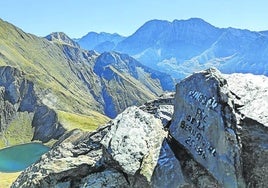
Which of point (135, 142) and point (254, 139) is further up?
point (254, 139)

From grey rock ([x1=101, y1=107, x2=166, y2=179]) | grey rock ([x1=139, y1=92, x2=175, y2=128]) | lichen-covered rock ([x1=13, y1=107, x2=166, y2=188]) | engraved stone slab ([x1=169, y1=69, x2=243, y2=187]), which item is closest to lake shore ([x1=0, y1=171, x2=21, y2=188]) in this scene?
grey rock ([x1=139, y1=92, x2=175, y2=128])

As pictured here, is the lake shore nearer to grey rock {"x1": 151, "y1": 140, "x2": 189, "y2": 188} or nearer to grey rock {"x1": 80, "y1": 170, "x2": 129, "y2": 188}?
grey rock {"x1": 80, "y1": 170, "x2": 129, "y2": 188}

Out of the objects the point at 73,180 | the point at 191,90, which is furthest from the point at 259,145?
the point at 73,180

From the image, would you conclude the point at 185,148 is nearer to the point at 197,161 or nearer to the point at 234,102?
the point at 197,161

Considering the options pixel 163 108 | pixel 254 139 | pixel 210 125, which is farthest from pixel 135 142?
pixel 254 139

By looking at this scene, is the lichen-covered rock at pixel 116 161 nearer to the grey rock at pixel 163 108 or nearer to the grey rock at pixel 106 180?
the grey rock at pixel 106 180

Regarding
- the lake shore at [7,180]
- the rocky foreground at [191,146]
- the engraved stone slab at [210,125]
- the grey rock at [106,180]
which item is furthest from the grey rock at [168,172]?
the lake shore at [7,180]

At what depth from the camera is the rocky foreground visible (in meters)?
19.9

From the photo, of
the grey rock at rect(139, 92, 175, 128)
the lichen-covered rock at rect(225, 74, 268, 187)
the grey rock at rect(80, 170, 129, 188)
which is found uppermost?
the grey rock at rect(139, 92, 175, 128)

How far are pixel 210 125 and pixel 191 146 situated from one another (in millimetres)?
1694

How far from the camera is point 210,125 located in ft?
67.6

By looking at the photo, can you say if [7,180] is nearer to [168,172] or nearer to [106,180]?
[106,180]

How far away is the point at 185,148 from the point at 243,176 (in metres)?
3.40

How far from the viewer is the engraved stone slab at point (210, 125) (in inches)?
775
